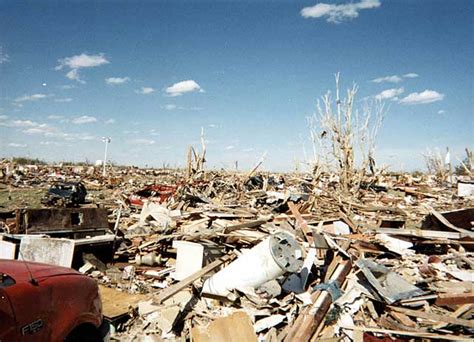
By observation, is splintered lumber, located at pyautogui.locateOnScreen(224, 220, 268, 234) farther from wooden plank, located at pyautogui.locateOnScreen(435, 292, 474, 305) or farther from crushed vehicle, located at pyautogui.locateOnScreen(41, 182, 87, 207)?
crushed vehicle, located at pyautogui.locateOnScreen(41, 182, 87, 207)

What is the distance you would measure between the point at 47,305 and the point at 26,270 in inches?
19.3

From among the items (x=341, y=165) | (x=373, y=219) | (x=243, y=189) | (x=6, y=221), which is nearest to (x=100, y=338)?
(x=6, y=221)

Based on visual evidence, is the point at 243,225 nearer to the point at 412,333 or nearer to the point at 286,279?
the point at 286,279

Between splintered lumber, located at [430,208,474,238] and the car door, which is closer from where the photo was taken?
the car door

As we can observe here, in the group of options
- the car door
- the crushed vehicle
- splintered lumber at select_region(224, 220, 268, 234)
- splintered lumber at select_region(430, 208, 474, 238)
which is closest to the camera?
the car door

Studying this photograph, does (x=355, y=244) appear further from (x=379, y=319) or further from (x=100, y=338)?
(x=100, y=338)

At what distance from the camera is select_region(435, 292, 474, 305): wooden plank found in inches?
202

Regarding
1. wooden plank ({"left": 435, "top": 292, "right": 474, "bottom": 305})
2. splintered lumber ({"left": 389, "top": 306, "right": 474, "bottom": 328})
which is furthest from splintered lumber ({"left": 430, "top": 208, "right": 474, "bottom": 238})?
splintered lumber ({"left": 389, "top": 306, "right": 474, "bottom": 328})

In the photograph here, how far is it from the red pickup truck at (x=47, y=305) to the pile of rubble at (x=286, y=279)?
1.56 m

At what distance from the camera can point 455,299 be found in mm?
5176

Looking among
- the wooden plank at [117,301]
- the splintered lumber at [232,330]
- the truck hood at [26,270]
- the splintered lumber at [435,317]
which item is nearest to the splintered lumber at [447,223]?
the splintered lumber at [435,317]

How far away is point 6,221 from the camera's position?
7.95 m

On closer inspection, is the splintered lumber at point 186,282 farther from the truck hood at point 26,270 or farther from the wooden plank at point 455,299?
the wooden plank at point 455,299

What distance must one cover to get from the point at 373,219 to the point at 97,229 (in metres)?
8.32
